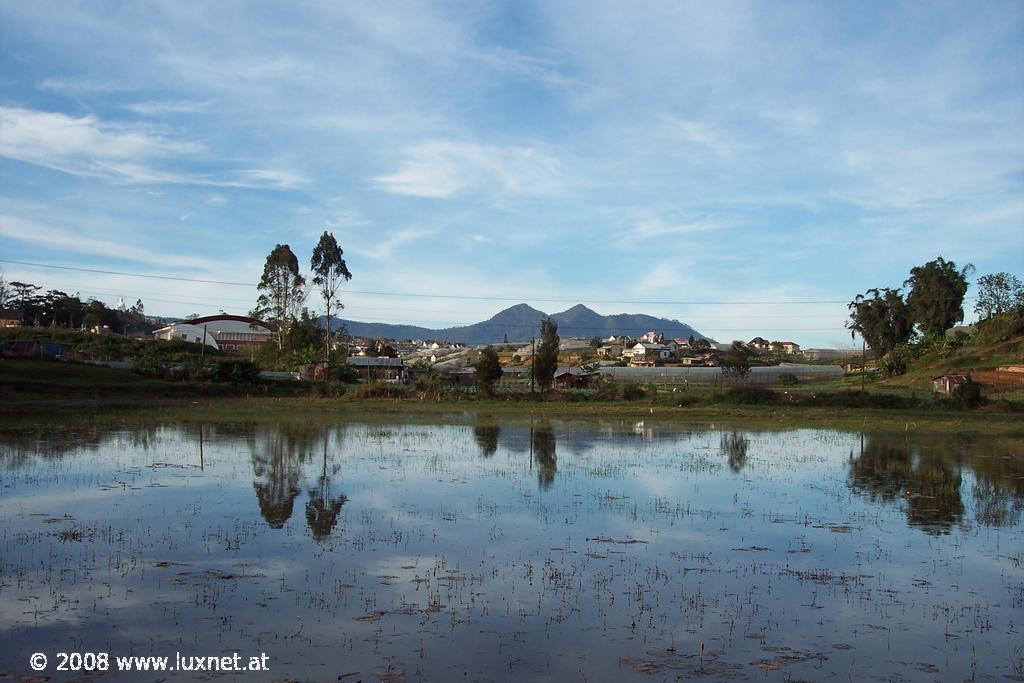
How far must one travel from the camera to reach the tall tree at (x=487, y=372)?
51.8m

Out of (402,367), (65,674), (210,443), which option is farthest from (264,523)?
(402,367)

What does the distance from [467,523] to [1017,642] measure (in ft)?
26.3

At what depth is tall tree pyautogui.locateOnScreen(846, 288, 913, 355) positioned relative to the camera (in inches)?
3792

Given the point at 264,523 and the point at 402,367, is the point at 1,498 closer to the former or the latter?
the point at 264,523

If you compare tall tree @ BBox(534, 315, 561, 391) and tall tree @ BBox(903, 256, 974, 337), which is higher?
tall tree @ BBox(903, 256, 974, 337)

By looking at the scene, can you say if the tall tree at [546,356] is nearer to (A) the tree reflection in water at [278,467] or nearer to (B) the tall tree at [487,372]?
(B) the tall tree at [487,372]

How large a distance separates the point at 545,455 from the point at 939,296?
81.3 metres

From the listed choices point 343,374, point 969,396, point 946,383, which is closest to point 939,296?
point 946,383

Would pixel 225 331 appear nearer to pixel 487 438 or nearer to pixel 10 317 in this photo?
pixel 10 317

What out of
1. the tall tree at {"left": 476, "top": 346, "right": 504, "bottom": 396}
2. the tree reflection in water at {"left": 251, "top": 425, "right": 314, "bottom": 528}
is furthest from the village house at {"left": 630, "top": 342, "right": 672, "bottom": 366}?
the tree reflection in water at {"left": 251, "top": 425, "right": 314, "bottom": 528}

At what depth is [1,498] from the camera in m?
14.7

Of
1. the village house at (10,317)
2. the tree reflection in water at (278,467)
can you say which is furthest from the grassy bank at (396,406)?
the village house at (10,317)

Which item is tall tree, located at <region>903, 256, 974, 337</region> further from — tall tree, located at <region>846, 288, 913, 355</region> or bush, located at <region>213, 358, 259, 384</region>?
bush, located at <region>213, 358, 259, 384</region>

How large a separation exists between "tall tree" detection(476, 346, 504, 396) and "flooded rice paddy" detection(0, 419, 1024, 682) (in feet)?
97.8
